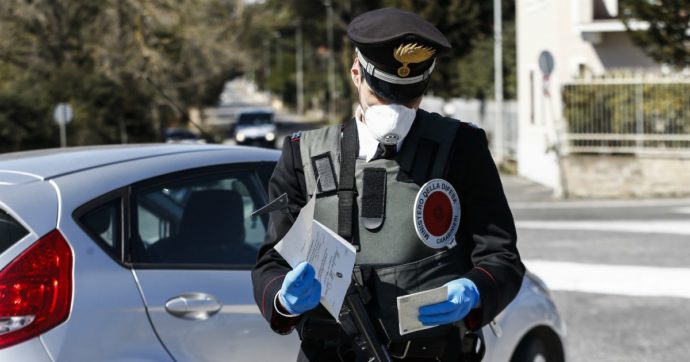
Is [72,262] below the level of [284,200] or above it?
below

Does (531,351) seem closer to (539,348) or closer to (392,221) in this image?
(539,348)

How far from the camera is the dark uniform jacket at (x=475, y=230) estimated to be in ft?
8.59

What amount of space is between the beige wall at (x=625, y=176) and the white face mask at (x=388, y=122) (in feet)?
58.8

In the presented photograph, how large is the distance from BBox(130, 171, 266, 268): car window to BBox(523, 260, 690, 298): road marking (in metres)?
5.10

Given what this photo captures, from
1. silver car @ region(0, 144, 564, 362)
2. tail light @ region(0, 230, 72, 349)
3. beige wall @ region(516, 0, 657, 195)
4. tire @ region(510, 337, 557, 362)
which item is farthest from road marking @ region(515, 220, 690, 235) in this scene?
tail light @ region(0, 230, 72, 349)

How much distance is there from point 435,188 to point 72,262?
1.28m

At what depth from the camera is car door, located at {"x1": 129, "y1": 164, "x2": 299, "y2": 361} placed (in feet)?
11.6

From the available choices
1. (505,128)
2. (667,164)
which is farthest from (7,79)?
(667,164)

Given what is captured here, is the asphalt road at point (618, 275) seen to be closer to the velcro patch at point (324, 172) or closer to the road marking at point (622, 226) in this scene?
the road marking at point (622, 226)

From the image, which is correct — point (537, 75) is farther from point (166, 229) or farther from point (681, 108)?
point (166, 229)

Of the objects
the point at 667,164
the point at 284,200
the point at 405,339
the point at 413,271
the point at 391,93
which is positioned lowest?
the point at 667,164

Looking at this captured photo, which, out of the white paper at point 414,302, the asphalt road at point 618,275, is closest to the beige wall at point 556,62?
the asphalt road at point 618,275

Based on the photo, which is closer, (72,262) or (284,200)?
(284,200)

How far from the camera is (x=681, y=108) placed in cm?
1969
